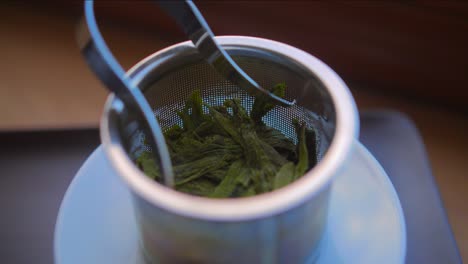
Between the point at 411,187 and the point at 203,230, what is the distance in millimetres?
371

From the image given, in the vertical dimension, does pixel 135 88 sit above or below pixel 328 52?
below

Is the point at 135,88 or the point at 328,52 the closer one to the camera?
the point at 135,88

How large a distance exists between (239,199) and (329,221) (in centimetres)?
18

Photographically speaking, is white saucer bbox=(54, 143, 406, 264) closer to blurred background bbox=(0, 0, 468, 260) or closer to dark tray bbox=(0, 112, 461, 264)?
dark tray bbox=(0, 112, 461, 264)

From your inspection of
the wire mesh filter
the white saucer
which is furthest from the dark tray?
the wire mesh filter

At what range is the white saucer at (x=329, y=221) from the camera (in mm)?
477

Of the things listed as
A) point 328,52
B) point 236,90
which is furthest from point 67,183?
point 328,52

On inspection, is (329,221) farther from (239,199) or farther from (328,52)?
(328,52)

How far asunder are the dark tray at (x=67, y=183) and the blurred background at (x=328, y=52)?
11.0 inches

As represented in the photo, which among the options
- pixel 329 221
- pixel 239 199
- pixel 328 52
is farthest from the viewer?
pixel 328 52

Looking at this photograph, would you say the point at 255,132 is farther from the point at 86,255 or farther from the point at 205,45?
the point at 86,255

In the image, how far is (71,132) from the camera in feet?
2.20

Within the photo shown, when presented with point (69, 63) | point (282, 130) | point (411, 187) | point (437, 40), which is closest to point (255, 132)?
point (282, 130)

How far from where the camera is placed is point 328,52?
3.36 feet
